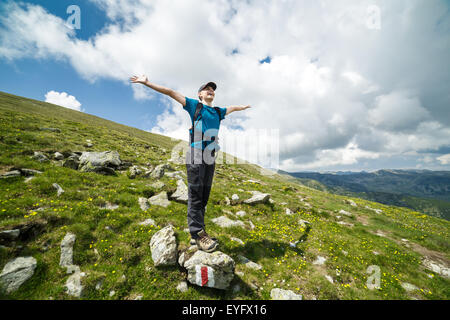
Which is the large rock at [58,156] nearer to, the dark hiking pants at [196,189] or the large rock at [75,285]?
the large rock at [75,285]

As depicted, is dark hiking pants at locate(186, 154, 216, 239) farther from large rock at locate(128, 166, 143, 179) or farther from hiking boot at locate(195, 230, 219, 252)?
large rock at locate(128, 166, 143, 179)

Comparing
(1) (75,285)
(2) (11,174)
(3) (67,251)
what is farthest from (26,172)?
(1) (75,285)

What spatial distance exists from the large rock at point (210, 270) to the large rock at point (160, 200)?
488cm

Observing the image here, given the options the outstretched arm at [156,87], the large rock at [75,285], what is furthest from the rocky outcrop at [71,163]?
the outstretched arm at [156,87]

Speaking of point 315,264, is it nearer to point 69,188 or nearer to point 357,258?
point 357,258

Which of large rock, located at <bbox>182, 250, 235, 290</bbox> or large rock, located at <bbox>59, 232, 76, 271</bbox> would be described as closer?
large rock, located at <bbox>59, 232, 76, 271</bbox>

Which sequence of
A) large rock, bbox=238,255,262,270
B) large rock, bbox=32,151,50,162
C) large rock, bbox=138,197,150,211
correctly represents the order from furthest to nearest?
large rock, bbox=32,151,50,162, large rock, bbox=138,197,150,211, large rock, bbox=238,255,262,270

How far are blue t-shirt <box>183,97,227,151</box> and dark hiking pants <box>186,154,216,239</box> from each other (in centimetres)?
71


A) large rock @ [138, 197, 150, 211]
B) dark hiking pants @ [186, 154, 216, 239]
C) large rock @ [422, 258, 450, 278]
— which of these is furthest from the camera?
large rock @ [138, 197, 150, 211]

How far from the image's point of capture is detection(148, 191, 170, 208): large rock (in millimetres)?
9977

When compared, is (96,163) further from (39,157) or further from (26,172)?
(26,172)

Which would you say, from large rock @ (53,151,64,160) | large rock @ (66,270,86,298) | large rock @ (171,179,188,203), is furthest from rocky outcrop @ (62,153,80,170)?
large rock @ (66,270,86,298)
